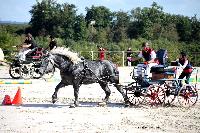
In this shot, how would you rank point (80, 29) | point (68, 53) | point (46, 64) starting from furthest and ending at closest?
1. point (80, 29)
2. point (68, 53)
3. point (46, 64)

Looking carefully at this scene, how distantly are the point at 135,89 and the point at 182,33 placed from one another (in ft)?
161

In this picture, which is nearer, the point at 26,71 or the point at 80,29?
the point at 26,71

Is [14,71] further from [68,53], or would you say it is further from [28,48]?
[68,53]

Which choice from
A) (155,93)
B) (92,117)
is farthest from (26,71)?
(92,117)

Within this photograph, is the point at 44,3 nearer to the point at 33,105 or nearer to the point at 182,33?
the point at 182,33

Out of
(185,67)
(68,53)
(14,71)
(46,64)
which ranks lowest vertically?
(14,71)

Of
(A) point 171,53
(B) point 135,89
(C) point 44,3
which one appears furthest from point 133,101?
(C) point 44,3

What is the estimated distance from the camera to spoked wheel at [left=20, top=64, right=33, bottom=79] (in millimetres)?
22500

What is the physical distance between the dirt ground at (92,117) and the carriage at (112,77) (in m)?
0.42

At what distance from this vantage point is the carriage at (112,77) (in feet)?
45.2

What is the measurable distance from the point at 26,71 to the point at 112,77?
9117mm

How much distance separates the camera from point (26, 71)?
74.3ft

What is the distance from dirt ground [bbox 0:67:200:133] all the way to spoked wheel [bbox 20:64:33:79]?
259 inches

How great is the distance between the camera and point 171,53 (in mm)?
37094
